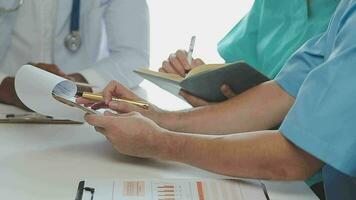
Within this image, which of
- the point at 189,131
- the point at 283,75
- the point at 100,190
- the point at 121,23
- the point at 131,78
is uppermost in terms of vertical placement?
the point at 121,23

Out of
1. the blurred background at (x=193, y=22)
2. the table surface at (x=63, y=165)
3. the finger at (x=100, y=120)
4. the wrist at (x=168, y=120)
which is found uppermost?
the blurred background at (x=193, y=22)

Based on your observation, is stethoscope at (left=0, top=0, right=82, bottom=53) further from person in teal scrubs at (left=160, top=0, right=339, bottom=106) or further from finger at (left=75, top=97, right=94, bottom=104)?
finger at (left=75, top=97, right=94, bottom=104)

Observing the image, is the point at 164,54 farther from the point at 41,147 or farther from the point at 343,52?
the point at 343,52

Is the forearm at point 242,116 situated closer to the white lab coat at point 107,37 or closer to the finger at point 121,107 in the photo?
the finger at point 121,107

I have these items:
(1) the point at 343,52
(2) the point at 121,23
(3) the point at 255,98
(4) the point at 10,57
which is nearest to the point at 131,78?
(2) the point at 121,23

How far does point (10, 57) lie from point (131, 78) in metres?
0.38

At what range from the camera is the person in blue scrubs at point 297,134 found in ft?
2.66

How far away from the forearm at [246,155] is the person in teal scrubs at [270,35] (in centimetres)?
28

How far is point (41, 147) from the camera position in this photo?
3.48ft

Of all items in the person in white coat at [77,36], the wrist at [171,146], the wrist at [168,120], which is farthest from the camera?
the person in white coat at [77,36]

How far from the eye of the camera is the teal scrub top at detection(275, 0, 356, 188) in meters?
0.80

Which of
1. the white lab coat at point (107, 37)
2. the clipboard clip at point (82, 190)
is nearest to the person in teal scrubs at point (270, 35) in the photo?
the white lab coat at point (107, 37)

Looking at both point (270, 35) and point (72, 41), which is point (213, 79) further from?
point (72, 41)

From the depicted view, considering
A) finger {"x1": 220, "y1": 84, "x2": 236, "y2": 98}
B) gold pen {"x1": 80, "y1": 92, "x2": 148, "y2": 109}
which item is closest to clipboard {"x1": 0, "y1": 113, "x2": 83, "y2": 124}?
gold pen {"x1": 80, "y1": 92, "x2": 148, "y2": 109}
